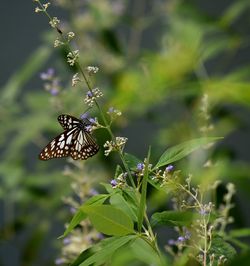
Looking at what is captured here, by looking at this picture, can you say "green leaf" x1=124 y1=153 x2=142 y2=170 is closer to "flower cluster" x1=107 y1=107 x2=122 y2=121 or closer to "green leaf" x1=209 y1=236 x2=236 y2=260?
"flower cluster" x1=107 y1=107 x2=122 y2=121

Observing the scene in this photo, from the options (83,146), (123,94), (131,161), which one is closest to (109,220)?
(131,161)

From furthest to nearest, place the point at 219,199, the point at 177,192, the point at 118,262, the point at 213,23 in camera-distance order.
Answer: the point at 213,23 < the point at 219,199 < the point at 118,262 < the point at 177,192

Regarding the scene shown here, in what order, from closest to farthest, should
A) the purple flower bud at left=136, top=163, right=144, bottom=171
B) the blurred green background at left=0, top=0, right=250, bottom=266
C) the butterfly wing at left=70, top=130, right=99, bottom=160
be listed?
the purple flower bud at left=136, top=163, right=144, bottom=171 < the butterfly wing at left=70, top=130, right=99, bottom=160 < the blurred green background at left=0, top=0, right=250, bottom=266

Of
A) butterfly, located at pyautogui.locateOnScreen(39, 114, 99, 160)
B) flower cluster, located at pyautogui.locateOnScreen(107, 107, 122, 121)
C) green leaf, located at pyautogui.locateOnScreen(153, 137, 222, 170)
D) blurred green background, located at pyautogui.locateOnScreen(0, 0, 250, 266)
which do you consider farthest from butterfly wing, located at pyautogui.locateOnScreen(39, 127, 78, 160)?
blurred green background, located at pyautogui.locateOnScreen(0, 0, 250, 266)

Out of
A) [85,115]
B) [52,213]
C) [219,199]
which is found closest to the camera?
[85,115]

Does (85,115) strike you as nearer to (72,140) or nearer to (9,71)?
(72,140)

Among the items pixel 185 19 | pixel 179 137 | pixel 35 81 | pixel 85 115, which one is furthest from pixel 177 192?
pixel 35 81

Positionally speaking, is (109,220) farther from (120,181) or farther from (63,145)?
(63,145)
